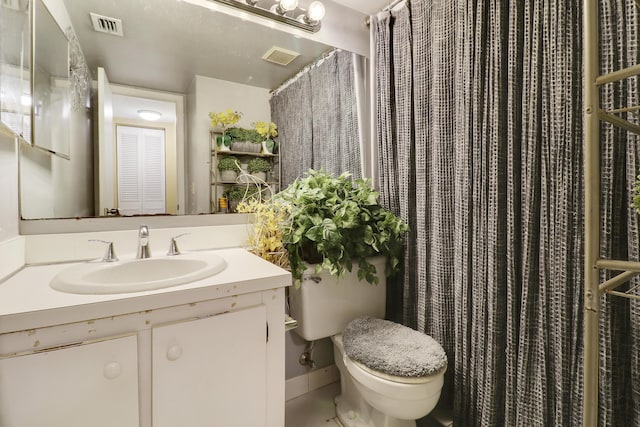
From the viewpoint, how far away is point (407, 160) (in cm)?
156

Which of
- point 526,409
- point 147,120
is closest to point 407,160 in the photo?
point 526,409

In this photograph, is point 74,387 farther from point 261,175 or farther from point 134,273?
point 261,175

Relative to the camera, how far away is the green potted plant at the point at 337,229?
1373 millimetres

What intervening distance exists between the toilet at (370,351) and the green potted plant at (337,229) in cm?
8

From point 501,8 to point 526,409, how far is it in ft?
4.71

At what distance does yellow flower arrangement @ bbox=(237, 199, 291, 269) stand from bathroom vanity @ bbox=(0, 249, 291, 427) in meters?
0.25

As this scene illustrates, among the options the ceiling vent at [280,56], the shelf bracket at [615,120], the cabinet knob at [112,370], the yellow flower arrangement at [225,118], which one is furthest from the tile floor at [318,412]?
the ceiling vent at [280,56]

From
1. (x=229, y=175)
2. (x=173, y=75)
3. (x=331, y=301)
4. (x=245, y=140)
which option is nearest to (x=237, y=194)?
(x=229, y=175)

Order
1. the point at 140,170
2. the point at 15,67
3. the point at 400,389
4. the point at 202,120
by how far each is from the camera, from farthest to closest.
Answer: the point at 202,120
the point at 140,170
the point at 400,389
the point at 15,67

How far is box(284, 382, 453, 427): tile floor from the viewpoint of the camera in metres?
1.47

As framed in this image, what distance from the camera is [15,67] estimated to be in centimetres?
95

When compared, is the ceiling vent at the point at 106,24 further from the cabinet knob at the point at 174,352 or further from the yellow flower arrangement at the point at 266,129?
the cabinet knob at the point at 174,352

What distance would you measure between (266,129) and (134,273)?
0.91 metres

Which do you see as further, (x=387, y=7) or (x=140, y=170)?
(x=387, y=7)
